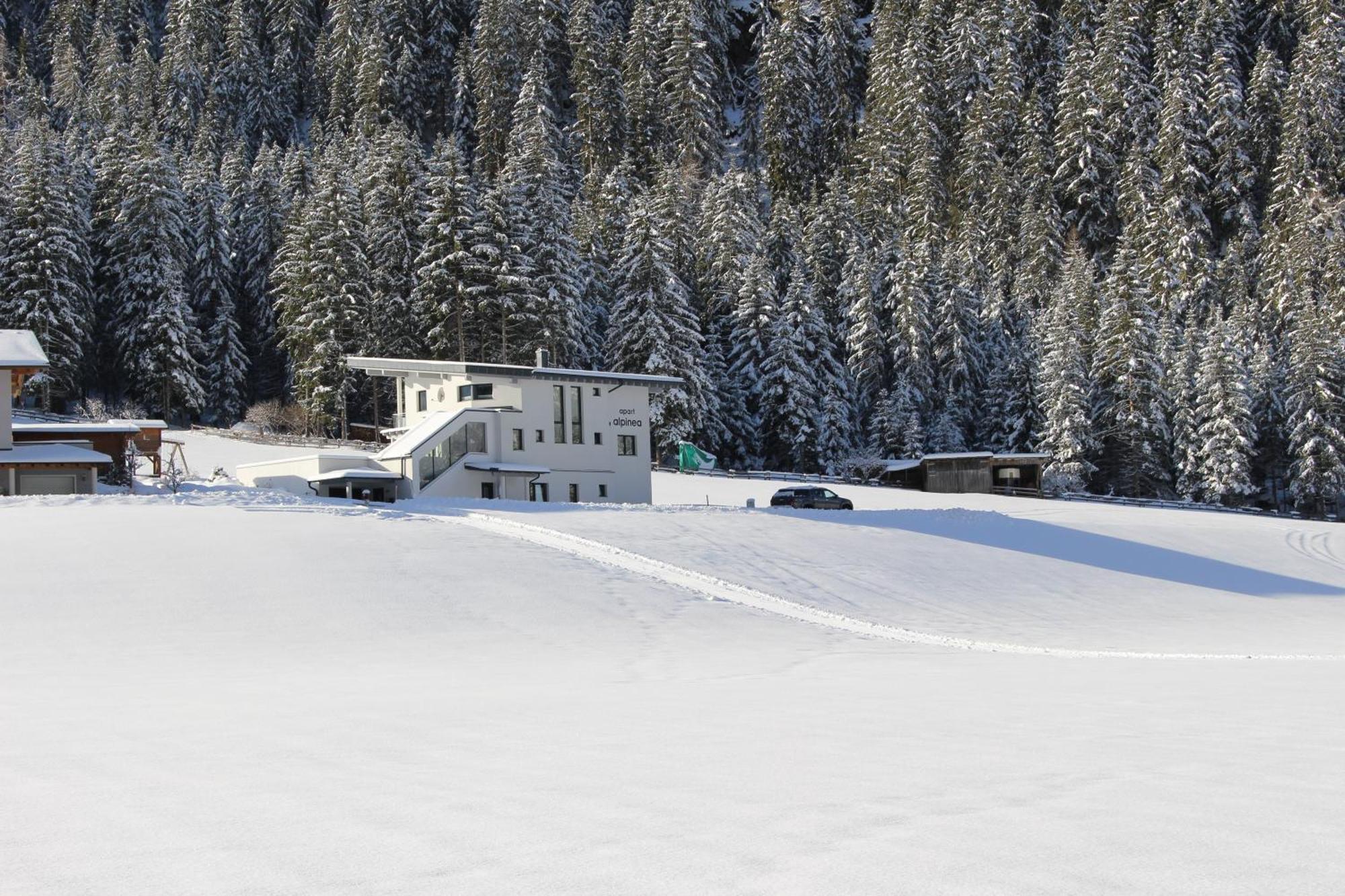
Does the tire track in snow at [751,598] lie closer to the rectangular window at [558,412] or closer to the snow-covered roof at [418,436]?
the snow-covered roof at [418,436]

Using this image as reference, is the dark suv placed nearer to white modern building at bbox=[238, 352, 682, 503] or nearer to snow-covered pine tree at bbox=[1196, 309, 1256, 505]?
white modern building at bbox=[238, 352, 682, 503]

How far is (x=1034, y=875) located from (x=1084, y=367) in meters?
79.9

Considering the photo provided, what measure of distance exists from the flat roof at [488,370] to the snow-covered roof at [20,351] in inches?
453

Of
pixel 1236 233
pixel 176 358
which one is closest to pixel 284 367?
pixel 176 358

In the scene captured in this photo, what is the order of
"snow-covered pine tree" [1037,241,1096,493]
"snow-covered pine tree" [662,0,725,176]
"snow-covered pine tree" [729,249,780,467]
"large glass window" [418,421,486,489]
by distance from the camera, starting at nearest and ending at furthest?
"large glass window" [418,421,486,489] < "snow-covered pine tree" [1037,241,1096,493] < "snow-covered pine tree" [729,249,780,467] < "snow-covered pine tree" [662,0,725,176]

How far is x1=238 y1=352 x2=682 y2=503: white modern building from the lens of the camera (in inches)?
1731

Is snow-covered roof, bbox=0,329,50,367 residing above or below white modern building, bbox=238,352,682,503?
above

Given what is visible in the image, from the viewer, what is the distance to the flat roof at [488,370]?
158 feet

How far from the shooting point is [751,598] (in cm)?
2667

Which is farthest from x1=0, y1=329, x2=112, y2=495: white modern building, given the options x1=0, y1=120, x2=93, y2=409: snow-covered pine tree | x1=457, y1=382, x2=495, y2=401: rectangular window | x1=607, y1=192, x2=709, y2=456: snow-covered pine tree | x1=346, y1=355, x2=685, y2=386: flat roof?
x1=607, y1=192, x2=709, y2=456: snow-covered pine tree

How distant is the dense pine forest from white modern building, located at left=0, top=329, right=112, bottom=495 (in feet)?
93.1

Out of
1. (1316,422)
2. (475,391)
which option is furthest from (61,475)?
(1316,422)

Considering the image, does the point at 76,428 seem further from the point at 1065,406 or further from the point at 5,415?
the point at 1065,406

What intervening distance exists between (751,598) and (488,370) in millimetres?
23797
